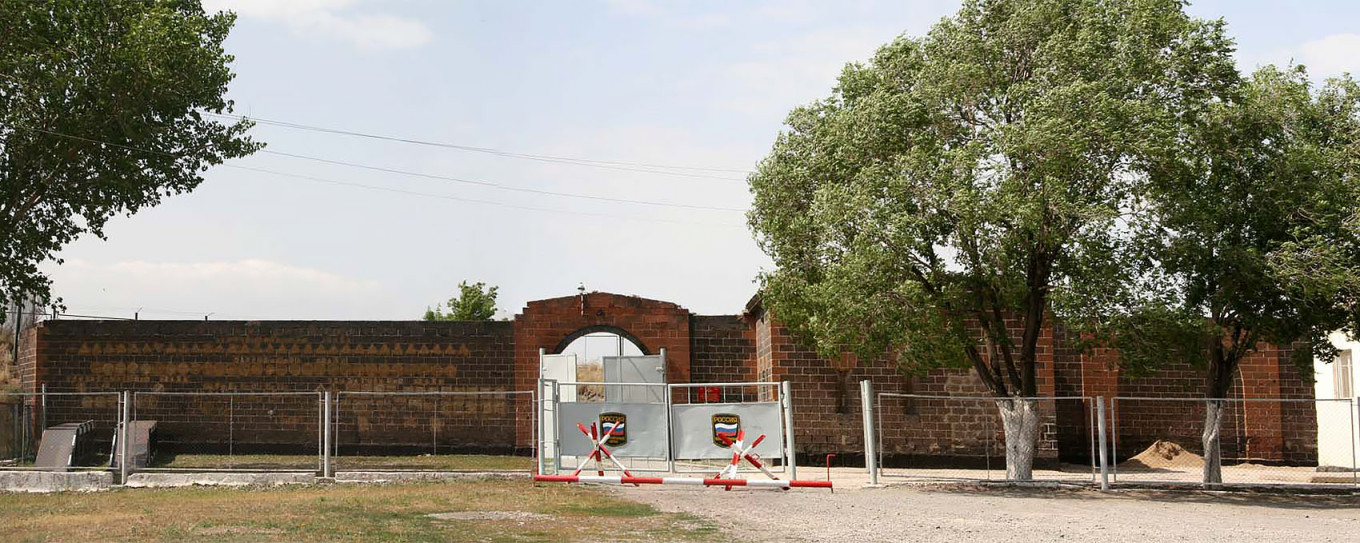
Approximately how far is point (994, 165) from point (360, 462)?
1395 centimetres

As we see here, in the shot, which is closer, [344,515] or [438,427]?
[344,515]

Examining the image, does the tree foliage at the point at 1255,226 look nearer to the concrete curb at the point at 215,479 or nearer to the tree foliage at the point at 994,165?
the tree foliage at the point at 994,165

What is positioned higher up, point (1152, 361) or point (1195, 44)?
point (1195, 44)

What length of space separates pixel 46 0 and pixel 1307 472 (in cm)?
2586

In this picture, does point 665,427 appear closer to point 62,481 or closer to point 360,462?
point 360,462

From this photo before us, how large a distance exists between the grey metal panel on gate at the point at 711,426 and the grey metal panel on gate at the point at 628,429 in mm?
279

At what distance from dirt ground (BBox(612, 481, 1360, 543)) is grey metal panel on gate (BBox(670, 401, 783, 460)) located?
0.61 metres

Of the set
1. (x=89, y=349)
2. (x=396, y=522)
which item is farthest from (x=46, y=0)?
(x=396, y=522)

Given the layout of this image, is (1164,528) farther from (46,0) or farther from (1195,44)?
(46,0)

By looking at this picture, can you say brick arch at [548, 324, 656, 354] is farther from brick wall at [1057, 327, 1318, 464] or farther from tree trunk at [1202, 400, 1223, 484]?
tree trunk at [1202, 400, 1223, 484]

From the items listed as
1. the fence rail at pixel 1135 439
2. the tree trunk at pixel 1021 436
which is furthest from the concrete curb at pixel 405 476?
the tree trunk at pixel 1021 436

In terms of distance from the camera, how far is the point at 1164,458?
28.4m

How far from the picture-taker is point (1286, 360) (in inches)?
1129

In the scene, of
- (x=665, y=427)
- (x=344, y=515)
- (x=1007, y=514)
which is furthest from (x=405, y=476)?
(x=1007, y=514)
